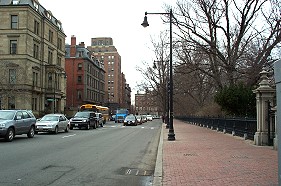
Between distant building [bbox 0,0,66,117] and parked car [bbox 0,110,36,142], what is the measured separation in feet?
95.3

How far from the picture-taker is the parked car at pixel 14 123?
17281 millimetres

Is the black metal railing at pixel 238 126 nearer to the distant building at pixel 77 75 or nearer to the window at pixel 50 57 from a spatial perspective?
the window at pixel 50 57

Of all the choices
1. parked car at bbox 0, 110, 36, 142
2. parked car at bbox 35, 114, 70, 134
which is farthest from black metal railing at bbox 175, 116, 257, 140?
parked car at bbox 35, 114, 70, 134

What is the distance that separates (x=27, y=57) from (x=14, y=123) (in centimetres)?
3981

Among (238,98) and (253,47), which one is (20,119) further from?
(253,47)

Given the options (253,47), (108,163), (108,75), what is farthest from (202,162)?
(108,75)

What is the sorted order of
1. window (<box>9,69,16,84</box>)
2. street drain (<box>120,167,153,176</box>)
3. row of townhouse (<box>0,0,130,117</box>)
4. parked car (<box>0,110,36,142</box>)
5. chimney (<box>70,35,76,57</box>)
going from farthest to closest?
1. chimney (<box>70,35,76,57</box>)
2. row of townhouse (<box>0,0,130,117</box>)
3. window (<box>9,69,16,84</box>)
4. parked car (<box>0,110,36,142</box>)
5. street drain (<box>120,167,153,176</box>)

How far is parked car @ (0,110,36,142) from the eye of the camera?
17.3m

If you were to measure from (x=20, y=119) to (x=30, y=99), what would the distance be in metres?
38.9

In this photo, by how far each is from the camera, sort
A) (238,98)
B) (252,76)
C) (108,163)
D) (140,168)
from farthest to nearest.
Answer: (252,76) < (238,98) < (108,163) < (140,168)

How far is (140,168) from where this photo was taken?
10234 mm

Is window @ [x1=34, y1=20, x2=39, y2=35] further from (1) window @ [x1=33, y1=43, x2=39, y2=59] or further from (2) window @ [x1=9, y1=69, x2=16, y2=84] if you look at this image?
(2) window @ [x1=9, y1=69, x2=16, y2=84]

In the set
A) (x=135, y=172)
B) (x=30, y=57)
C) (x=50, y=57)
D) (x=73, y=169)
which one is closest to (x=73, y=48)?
(x=50, y=57)

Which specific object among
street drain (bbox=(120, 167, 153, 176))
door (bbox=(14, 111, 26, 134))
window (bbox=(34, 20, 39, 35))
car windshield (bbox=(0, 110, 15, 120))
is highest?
window (bbox=(34, 20, 39, 35))
